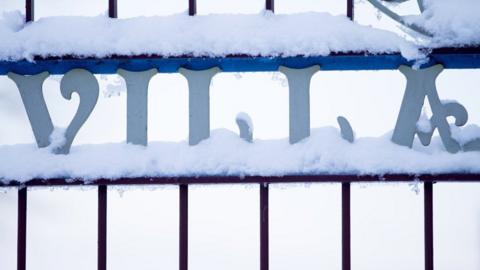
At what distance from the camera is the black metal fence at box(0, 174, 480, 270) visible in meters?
3.13

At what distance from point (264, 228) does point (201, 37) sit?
3.55 feet

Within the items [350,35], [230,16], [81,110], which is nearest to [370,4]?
[350,35]

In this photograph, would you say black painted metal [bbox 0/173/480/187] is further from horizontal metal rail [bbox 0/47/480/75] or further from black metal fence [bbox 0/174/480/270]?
horizontal metal rail [bbox 0/47/480/75]

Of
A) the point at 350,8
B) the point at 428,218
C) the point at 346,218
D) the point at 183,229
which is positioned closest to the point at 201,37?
the point at 350,8

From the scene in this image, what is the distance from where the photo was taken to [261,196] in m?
3.24

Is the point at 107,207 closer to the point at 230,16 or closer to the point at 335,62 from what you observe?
the point at 230,16

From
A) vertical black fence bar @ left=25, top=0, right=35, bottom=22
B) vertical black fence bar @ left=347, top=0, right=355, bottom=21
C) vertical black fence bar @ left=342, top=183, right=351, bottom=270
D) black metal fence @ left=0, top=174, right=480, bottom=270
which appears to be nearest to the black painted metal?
black metal fence @ left=0, top=174, right=480, bottom=270

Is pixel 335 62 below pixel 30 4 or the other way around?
below

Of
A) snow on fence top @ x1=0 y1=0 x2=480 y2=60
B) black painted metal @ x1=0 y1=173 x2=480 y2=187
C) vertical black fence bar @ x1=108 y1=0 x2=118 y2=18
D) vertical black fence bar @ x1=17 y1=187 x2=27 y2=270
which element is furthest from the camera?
vertical black fence bar @ x1=108 y1=0 x2=118 y2=18

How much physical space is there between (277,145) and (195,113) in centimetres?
47

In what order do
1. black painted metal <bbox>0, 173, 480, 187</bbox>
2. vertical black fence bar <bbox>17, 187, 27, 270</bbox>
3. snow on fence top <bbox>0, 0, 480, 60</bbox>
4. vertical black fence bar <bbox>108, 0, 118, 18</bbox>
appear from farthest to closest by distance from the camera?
vertical black fence bar <bbox>108, 0, 118, 18</bbox>
vertical black fence bar <bbox>17, 187, 27, 270</bbox>
snow on fence top <bbox>0, 0, 480, 60</bbox>
black painted metal <bbox>0, 173, 480, 187</bbox>

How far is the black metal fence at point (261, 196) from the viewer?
3.13m

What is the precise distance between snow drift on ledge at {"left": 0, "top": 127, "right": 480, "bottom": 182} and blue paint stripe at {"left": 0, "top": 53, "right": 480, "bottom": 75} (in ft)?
1.21

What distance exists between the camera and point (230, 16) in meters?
3.39
